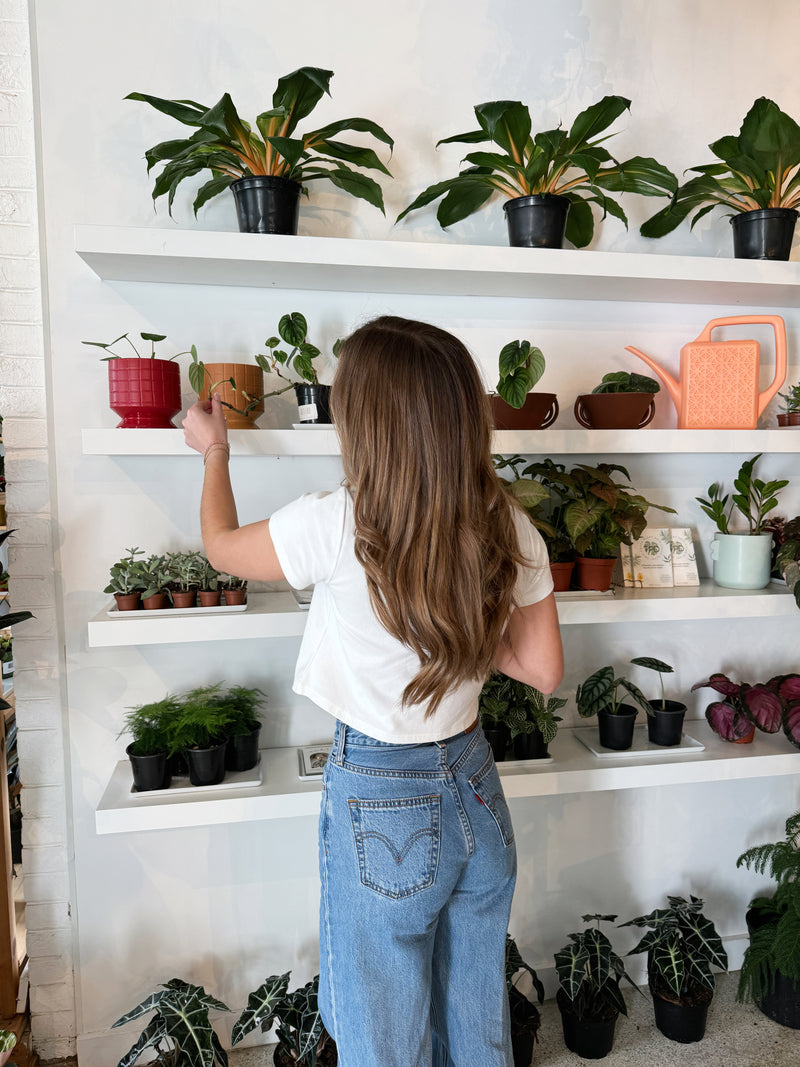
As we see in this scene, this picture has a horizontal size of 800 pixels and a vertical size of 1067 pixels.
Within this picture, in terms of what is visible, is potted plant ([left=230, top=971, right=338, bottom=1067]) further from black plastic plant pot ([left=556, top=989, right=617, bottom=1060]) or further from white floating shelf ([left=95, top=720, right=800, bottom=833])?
black plastic plant pot ([left=556, top=989, right=617, bottom=1060])

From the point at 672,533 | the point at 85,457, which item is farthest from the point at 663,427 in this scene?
the point at 85,457

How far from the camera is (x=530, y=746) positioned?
1944 mm

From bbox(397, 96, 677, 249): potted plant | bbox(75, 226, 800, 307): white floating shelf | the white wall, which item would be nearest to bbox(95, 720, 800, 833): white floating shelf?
the white wall

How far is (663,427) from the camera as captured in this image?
85.2 inches

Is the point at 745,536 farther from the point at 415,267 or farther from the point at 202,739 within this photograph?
the point at 202,739

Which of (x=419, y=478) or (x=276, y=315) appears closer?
(x=419, y=478)

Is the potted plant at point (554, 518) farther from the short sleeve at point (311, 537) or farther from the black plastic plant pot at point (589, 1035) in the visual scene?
the black plastic plant pot at point (589, 1035)

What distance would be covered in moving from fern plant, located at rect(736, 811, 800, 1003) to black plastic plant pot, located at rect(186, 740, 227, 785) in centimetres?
146

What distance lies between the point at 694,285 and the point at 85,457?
61.8 inches

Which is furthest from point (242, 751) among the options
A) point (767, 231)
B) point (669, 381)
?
point (767, 231)

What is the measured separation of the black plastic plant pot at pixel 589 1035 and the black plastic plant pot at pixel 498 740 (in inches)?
27.9

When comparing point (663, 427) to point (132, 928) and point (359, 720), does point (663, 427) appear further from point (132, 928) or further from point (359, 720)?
point (132, 928)

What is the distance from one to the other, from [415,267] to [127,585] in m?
0.96

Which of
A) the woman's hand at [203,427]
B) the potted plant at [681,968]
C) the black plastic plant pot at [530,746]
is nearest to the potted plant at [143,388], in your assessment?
the woman's hand at [203,427]
